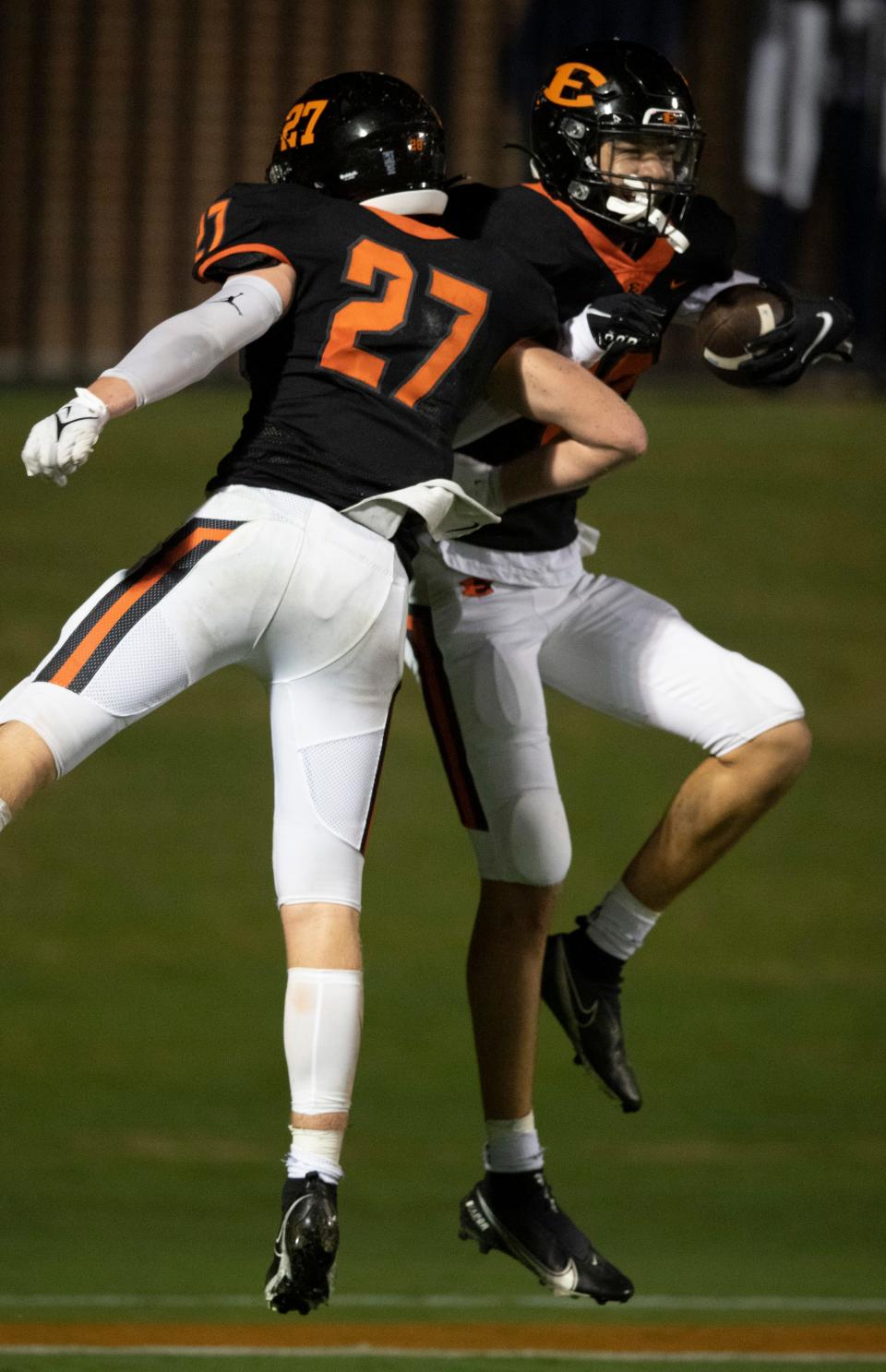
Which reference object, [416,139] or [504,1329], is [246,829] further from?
[416,139]

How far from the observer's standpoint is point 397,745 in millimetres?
7582

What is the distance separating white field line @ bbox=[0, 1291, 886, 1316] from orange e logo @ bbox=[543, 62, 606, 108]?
8.65 feet

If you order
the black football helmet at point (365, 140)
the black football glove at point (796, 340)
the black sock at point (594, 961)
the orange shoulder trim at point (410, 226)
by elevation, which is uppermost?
the black football helmet at point (365, 140)

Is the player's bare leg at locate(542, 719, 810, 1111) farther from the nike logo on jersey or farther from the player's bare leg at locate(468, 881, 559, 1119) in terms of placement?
the nike logo on jersey

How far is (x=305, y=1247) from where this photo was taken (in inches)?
107

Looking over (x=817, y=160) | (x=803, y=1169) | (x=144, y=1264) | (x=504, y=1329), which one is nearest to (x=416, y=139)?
(x=504, y=1329)

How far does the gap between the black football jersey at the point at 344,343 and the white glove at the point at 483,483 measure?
14.0 inches

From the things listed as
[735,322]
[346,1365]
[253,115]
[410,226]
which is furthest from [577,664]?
[253,115]

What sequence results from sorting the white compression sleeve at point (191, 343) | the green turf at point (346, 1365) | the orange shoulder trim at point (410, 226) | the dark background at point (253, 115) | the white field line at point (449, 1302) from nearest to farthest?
the white compression sleeve at point (191, 343)
the orange shoulder trim at point (410, 226)
the green turf at point (346, 1365)
the white field line at point (449, 1302)
the dark background at point (253, 115)

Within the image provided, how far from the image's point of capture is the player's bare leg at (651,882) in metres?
3.40

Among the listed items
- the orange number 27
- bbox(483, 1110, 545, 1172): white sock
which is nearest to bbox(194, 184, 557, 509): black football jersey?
the orange number 27

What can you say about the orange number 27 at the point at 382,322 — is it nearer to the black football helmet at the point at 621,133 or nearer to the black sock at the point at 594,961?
the black football helmet at the point at 621,133

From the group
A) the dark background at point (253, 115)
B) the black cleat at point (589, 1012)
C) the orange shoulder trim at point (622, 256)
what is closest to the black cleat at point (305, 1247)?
the black cleat at point (589, 1012)

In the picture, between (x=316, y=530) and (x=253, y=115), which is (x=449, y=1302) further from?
(x=253, y=115)
